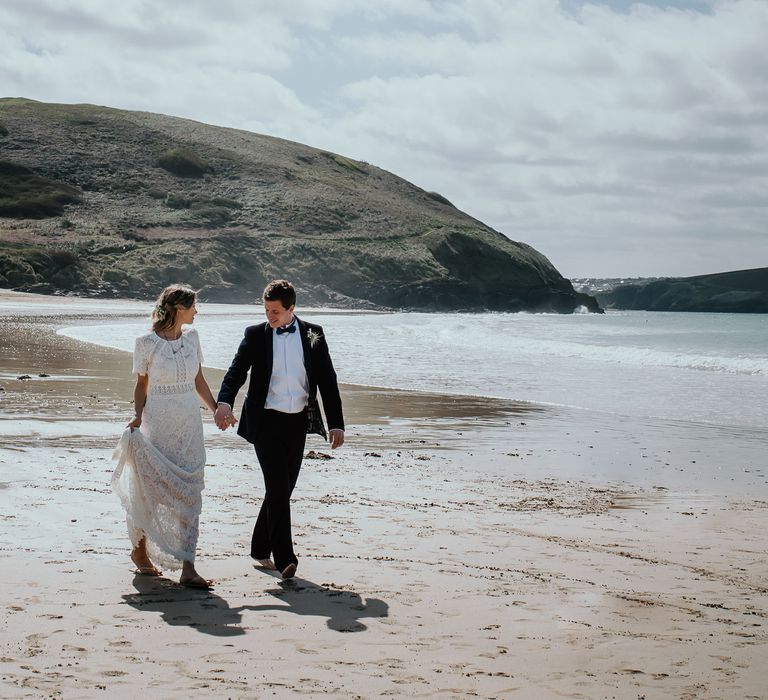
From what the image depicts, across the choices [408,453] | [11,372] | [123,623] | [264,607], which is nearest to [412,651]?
[264,607]

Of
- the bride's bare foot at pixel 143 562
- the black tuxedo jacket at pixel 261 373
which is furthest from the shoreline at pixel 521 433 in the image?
the bride's bare foot at pixel 143 562

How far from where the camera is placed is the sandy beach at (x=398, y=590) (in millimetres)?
3932

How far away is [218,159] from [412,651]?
116 metres

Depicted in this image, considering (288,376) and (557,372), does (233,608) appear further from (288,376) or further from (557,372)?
(557,372)

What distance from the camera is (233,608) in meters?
4.91

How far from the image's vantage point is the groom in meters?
5.73

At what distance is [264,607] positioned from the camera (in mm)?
4953

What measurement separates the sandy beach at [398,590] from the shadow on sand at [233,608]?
2cm

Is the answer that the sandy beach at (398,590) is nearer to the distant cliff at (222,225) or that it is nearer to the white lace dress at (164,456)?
the white lace dress at (164,456)

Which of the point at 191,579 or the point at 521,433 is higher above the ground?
the point at 521,433

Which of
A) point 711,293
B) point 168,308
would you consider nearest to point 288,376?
point 168,308

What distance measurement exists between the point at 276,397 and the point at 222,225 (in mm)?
93701

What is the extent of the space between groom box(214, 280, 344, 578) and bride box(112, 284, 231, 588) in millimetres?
231

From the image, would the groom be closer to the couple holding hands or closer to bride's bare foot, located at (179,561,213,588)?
the couple holding hands
